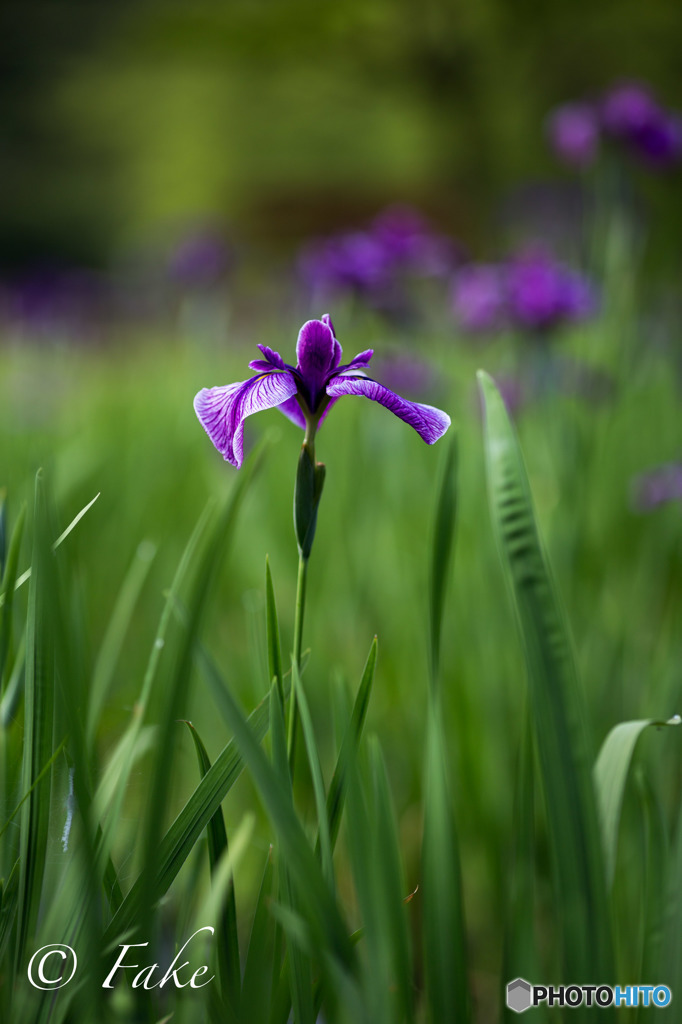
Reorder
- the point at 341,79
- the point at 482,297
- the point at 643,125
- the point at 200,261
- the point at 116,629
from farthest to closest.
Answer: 1. the point at 341,79
2. the point at 200,261
3. the point at 482,297
4. the point at 643,125
5. the point at 116,629

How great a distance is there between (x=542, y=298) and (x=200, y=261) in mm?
930

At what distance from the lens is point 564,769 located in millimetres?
234

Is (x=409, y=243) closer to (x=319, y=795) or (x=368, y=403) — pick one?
(x=368, y=403)

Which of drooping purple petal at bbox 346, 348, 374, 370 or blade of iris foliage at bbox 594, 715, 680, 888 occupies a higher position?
drooping purple petal at bbox 346, 348, 374, 370

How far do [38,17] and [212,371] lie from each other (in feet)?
3.67

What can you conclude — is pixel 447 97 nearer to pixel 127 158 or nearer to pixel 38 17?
pixel 38 17

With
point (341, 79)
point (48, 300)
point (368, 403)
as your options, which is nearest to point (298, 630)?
point (368, 403)

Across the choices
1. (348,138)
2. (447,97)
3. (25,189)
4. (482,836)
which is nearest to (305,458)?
(482,836)

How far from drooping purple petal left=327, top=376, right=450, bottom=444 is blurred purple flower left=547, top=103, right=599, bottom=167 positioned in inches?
30.5

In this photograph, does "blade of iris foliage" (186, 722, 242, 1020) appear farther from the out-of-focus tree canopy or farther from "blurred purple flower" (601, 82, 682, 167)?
the out-of-focus tree canopy

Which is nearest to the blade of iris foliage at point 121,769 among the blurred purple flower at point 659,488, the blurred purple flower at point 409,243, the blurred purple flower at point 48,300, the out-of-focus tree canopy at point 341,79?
the blurred purple flower at point 659,488

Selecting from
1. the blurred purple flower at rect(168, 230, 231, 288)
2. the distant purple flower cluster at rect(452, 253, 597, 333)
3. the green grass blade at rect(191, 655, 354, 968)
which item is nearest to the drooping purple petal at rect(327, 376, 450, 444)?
the green grass blade at rect(191, 655, 354, 968)

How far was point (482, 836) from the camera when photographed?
1.57 ft

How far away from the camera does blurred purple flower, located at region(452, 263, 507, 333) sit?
2.88 ft
